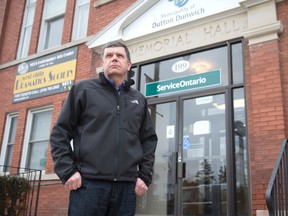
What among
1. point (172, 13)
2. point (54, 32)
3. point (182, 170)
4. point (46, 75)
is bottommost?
point (182, 170)

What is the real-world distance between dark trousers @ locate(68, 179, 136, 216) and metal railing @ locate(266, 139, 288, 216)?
6.27 ft

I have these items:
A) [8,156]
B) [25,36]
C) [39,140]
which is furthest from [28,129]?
[25,36]

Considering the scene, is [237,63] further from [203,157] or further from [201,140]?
[203,157]

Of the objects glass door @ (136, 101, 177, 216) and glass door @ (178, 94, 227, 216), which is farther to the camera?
glass door @ (136, 101, 177, 216)

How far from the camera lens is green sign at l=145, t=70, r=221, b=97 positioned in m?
6.83

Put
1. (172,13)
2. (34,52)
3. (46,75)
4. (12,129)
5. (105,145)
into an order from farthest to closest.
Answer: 1. (34,52)
2. (12,129)
3. (46,75)
4. (172,13)
5. (105,145)

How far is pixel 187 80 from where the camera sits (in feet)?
23.5

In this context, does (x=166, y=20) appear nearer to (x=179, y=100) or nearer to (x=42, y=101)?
(x=179, y=100)

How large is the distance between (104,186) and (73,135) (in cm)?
43

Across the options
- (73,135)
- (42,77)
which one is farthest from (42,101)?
(73,135)

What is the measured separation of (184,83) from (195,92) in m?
0.38

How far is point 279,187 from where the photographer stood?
Result: 4.18m

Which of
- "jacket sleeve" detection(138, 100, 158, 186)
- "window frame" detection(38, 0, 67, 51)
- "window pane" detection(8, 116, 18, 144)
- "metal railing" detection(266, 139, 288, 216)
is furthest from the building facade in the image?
"jacket sleeve" detection(138, 100, 158, 186)

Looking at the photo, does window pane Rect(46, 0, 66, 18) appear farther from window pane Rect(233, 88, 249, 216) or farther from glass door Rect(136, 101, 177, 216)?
window pane Rect(233, 88, 249, 216)
